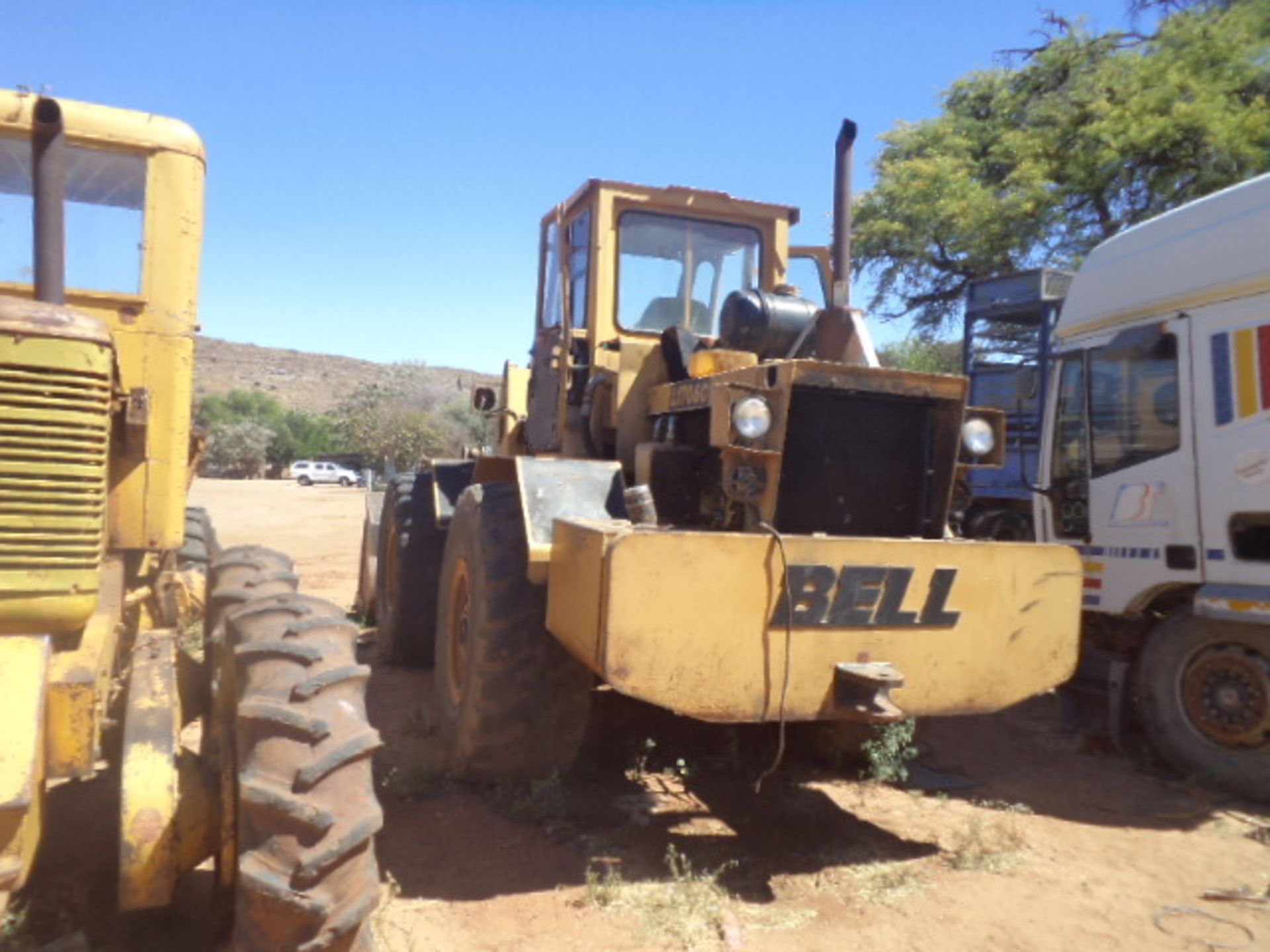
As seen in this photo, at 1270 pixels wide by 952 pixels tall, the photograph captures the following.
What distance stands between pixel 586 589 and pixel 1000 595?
164cm

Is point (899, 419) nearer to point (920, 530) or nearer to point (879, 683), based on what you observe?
point (920, 530)

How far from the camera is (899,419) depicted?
14.8 ft

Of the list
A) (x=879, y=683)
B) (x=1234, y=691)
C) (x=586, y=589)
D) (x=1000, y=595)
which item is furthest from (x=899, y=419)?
(x=1234, y=691)

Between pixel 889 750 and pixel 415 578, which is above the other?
pixel 415 578

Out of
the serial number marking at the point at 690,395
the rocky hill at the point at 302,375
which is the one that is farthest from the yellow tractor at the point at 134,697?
the rocky hill at the point at 302,375

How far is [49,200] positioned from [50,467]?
878mm

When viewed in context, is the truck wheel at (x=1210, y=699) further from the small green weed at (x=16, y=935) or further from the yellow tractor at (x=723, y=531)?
the small green weed at (x=16, y=935)

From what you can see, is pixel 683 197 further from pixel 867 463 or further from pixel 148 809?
pixel 148 809

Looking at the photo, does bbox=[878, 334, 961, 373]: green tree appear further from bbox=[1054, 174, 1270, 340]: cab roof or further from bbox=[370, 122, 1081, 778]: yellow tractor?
bbox=[370, 122, 1081, 778]: yellow tractor

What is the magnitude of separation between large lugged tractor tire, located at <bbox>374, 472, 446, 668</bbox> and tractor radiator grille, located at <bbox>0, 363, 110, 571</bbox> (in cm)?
396

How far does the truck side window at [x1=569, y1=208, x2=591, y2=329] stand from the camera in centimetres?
566

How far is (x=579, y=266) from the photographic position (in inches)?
229

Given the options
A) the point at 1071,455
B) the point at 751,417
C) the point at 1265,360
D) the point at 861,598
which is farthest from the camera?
the point at 1071,455

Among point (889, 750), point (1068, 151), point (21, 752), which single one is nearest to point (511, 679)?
point (889, 750)
